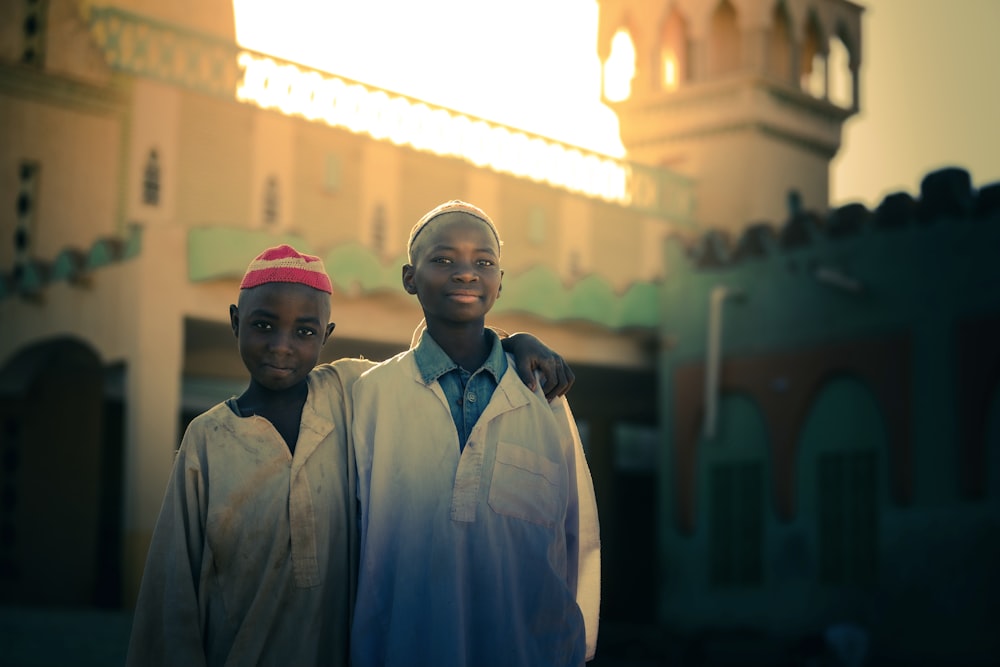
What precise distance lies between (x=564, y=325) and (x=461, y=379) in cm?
1179

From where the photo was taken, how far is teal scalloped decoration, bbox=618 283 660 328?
15.3 m

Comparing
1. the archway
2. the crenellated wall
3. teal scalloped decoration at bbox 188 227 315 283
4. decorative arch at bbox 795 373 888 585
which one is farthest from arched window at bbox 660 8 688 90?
teal scalloped decoration at bbox 188 227 315 283

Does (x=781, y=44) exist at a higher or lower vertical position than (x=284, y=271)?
higher

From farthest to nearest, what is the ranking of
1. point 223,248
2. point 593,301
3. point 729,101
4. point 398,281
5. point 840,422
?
point 729,101 < point 593,301 < point 840,422 < point 398,281 < point 223,248

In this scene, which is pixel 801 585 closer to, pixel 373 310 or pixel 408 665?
pixel 373 310

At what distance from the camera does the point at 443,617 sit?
2918mm

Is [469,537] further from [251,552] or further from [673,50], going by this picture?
[673,50]

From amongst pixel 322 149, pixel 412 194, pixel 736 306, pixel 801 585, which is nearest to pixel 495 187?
pixel 412 194

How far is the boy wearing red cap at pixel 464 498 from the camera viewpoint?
2.95m

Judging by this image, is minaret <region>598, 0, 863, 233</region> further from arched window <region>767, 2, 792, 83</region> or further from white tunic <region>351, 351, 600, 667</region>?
white tunic <region>351, 351, 600, 667</region>

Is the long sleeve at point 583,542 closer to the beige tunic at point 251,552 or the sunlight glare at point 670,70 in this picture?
the beige tunic at point 251,552

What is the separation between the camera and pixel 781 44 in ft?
77.5

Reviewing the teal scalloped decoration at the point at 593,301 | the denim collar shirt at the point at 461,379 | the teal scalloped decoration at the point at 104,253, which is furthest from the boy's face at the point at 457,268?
the teal scalloped decoration at the point at 593,301

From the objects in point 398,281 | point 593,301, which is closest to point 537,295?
point 593,301
